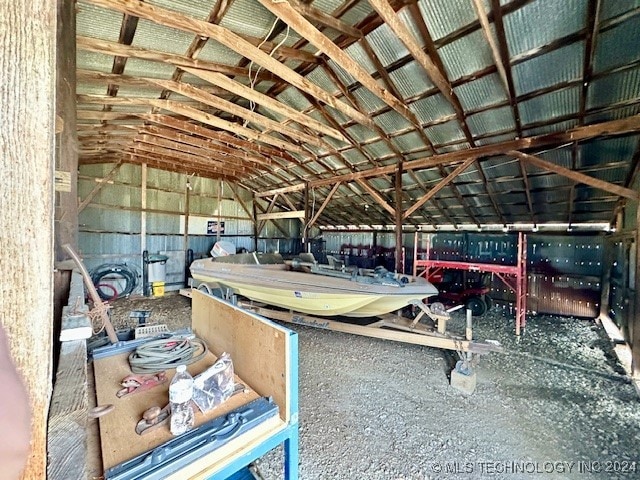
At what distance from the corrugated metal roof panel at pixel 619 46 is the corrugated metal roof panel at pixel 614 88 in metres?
0.15

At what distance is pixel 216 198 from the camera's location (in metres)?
9.44

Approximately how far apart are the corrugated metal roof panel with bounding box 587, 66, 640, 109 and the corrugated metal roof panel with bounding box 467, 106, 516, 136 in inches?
31.0

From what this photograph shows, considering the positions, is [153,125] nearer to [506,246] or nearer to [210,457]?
[210,457]

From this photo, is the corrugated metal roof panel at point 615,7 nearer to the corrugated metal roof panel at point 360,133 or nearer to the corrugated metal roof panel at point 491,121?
the corrugated metal roof panel at point 491,121

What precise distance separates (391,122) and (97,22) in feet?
12.5

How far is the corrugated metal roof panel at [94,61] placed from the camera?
10.2 ft

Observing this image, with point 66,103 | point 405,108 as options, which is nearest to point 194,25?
point 66,103

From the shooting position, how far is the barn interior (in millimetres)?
513

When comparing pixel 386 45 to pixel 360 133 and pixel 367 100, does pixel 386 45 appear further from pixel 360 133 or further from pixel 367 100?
pixel 360 133

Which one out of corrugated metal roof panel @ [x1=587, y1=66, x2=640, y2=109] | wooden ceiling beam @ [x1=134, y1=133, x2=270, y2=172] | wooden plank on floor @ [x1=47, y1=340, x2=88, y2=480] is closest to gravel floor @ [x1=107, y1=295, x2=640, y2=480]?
A: wooden plank on floor @ [x1=47, y1=340, x2=88, y2=480]

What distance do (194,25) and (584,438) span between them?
5049mm

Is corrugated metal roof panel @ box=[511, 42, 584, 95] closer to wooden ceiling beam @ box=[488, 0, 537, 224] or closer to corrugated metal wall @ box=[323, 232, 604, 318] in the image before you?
wooden ceiling beam @ box=[488, 0, 537, 224]

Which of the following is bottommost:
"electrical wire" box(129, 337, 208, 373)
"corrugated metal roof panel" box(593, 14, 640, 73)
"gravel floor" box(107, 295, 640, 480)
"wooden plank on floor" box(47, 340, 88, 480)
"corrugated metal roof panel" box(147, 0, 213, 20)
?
"gravel floor" box(107, 295, 640, 480)

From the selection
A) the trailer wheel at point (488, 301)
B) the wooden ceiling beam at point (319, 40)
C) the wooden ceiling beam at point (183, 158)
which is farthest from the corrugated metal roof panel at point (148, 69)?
the trailer wheel at point (488, 301)
